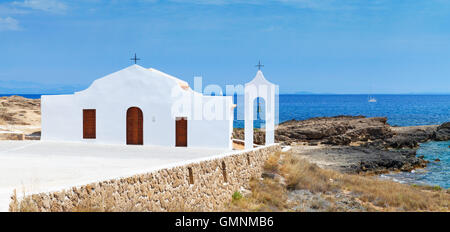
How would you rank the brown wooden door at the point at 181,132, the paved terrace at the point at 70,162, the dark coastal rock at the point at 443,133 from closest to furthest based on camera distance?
the paved terrace at the point at 70,162, the brown wooden door at the point at 181,132, the dark coastal rock at the point at 443,133

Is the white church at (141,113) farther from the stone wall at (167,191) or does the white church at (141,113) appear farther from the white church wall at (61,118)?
the stone wall at (167,191)

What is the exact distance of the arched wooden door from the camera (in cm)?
1912

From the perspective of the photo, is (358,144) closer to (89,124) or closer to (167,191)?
(89,124)

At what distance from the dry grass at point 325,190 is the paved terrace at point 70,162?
93.0 inches

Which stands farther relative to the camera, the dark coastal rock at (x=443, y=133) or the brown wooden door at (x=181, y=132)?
the dark coastal rock at (x=443, y=133)

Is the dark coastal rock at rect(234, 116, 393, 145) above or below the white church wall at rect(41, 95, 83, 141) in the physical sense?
below

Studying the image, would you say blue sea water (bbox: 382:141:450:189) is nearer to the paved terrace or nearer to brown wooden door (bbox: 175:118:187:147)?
brown wooden door (bbox: 175:118:187:147)

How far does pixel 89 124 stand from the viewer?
19.8m

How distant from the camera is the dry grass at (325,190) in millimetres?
14062

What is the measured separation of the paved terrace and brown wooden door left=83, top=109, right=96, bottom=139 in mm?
896

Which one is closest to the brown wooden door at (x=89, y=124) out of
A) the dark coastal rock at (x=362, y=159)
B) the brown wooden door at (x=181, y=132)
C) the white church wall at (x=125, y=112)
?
the white church wall at (x=125, y=112)

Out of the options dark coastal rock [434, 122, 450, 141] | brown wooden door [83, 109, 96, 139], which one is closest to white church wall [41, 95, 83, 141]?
brown wooden door [83, 109, 96, 139]

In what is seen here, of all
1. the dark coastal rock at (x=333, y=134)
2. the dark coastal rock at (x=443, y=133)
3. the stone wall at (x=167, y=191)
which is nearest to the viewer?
the stone wall at (x=167, y=191)
